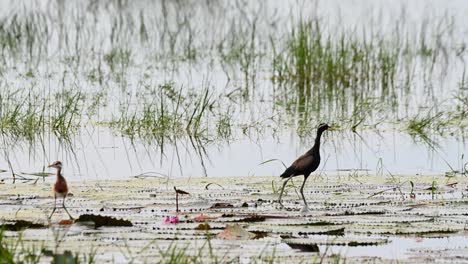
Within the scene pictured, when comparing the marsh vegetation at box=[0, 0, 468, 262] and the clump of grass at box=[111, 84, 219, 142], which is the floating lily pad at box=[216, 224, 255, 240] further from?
the clump of grass at box=[111, 84, 219, 142]

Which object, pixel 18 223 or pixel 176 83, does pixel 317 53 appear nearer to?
pixel 176 83

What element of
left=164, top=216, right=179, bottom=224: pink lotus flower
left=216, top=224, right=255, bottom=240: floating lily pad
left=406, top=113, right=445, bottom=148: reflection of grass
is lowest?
left=216, top=224, right=255, bottom=240: floating lily pad

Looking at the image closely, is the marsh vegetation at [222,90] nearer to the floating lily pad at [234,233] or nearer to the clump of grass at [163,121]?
the clump of grass at [163,121]

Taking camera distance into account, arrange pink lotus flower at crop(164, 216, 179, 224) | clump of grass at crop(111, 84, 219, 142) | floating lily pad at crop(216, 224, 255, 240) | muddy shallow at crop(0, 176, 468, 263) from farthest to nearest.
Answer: clump of grass at crop(111, 84, 219, 142) → pink lotus flower at crop(164, 216, 179, 224) → floating lily pad at crop(216, 224, 255, 240) → muddy shallow at crop(0, 176, 468, 263)

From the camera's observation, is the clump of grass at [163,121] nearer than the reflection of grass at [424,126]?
Yes

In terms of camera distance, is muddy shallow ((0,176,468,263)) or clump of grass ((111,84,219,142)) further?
clump of grass ((111,84,219,142))

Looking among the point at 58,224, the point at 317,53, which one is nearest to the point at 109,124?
Answer: the point at 317,53

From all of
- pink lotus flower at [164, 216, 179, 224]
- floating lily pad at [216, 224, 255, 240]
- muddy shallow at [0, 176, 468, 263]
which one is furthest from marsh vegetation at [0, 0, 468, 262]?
floating lily pad at [216, 224, 255, 240]

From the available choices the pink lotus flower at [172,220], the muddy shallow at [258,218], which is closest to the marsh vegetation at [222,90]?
the muddy shallow at [258,218]

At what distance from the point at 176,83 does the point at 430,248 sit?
810cm

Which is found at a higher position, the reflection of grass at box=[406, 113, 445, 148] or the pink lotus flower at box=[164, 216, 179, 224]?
the reflection of grass at box=[406, 113, 445, 148]

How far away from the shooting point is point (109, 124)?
447 inches

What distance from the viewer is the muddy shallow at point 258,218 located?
5809mm

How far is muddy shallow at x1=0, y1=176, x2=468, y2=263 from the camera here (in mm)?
5809
